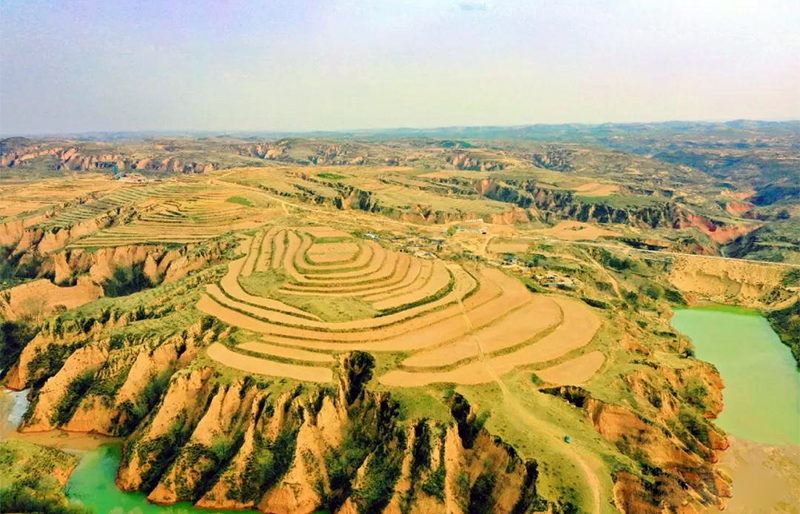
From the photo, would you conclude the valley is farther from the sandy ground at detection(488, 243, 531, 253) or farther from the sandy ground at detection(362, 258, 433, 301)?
the sandy ground at detection(488, 243, 531, 253)

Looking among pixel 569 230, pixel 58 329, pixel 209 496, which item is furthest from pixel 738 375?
pixel 58 329

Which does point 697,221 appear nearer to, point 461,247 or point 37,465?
point 461,247

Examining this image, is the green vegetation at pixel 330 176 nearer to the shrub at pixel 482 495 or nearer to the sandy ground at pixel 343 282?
the sandy ground at pixel 343 282

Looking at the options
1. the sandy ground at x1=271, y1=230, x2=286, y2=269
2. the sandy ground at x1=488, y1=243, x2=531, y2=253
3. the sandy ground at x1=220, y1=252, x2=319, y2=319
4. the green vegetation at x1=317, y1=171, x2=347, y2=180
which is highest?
the green vegetation at x1=317, y1=171, x2=347, y2=180

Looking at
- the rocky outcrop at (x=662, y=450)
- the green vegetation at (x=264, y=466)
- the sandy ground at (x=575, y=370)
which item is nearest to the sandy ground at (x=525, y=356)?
the sandy ground at (x=575, y=370)

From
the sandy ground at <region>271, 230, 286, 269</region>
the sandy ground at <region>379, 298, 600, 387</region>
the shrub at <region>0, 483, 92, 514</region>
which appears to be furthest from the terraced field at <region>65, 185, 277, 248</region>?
the sandy ground at <region>379, 298, 600, 387</region>

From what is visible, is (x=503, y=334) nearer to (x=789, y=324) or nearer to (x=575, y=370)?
(x=575, y=370)

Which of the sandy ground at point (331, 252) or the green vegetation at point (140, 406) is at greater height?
the sandy ground at point (331, 252)
